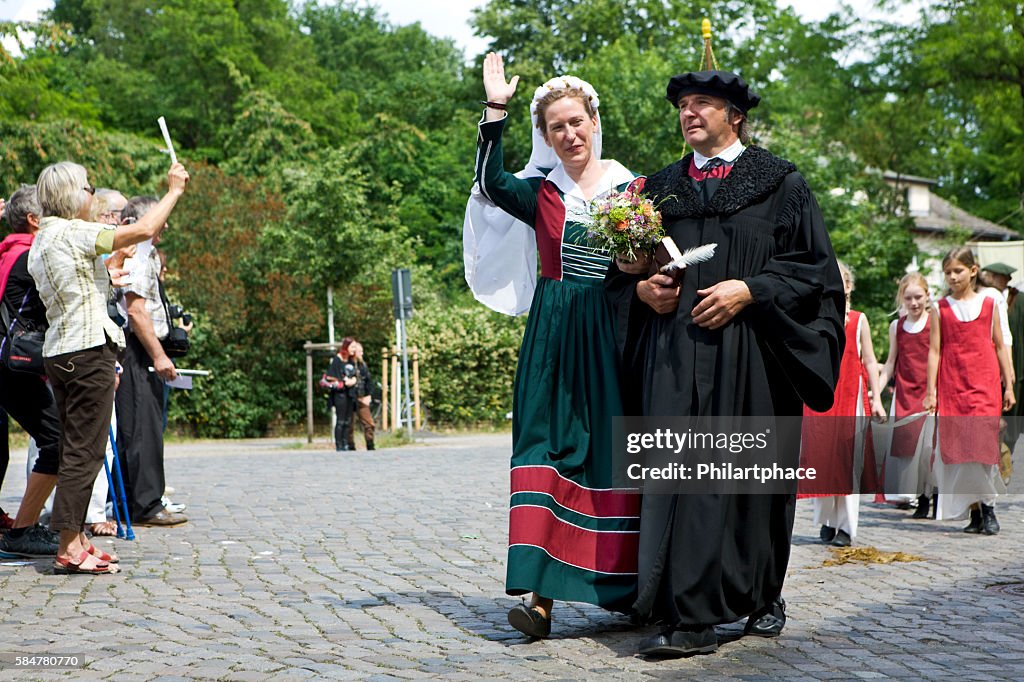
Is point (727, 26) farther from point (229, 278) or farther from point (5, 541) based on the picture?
point (5, 541)

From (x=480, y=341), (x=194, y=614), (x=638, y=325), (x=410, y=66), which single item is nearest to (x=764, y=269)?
(x=638, y=325)

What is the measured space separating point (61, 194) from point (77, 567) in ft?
6.57

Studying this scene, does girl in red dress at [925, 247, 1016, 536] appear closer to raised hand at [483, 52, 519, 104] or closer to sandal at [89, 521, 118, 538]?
raised hand at [483, 52, 519, 104]

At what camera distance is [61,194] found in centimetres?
707

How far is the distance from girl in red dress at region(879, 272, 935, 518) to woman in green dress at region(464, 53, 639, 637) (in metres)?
6.12

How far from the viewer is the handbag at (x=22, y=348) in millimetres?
7234

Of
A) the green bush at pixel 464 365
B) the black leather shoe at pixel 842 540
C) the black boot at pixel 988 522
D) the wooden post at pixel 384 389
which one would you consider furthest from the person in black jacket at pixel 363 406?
the black leather shoe at pixel 842 540

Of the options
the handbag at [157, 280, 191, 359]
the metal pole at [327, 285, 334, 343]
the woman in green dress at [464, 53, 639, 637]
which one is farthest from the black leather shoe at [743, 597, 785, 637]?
the metal pole at [327, 285, 334, 343]

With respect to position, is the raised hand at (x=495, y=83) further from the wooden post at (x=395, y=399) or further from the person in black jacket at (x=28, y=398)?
the wooden post at (x=395, y=399)

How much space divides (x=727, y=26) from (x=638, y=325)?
45.9 m

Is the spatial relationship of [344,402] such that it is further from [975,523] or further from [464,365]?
[975,523]

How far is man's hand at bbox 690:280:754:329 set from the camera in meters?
5.25

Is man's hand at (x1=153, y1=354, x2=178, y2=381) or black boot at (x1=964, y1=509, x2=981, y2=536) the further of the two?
black boot at (x1=964, y1=509, x2=981, y2=536)

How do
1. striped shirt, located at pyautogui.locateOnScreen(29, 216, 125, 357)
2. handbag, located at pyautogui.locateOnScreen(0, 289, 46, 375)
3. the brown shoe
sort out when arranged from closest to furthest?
1. striped shirt, located at pyautogui.locateOnScreen(29, 216, 125, 357)
2. handbag, located at pyautogui.locateOnScreen(0, 289, 46, 375)
3. the brown shoe
